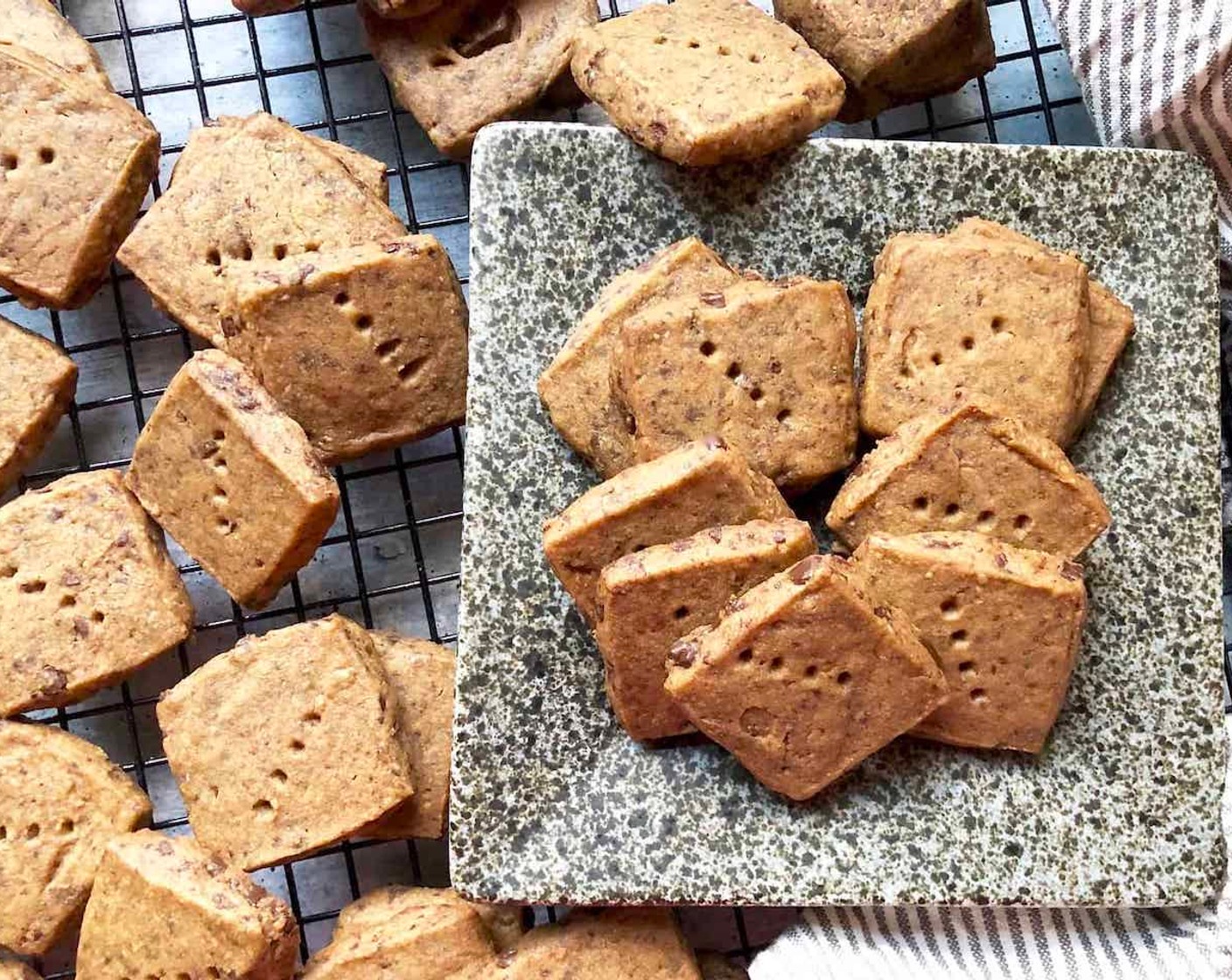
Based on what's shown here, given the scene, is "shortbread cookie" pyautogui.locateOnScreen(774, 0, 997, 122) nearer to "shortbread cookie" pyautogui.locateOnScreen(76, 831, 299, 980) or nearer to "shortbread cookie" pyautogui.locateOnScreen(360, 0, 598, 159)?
"shortbread cookie" pyautogui.locateOnScreen(360, 0, 598, 159)

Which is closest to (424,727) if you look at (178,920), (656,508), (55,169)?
(178,920)

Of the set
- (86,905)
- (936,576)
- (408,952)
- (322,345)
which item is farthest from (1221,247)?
(86,905)

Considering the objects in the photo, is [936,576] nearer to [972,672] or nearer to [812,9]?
[972,672]

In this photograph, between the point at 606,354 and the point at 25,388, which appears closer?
the point at 606,354

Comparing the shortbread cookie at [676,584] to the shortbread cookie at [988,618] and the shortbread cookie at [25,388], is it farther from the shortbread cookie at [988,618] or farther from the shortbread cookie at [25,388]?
the shortbread cookie at [25,388]

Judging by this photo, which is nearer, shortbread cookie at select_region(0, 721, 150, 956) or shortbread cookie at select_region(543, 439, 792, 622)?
shortbread cookie at select_region(543, 439, 792, 622)

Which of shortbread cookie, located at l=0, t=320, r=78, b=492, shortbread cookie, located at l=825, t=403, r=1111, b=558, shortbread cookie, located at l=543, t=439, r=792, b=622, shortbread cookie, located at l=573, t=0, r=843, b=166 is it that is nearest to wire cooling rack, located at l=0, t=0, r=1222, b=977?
shortbread cookie, located at l=0, t=320, r=78, b=492

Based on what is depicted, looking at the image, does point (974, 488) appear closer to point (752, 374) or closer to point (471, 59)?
point (752, 374)
